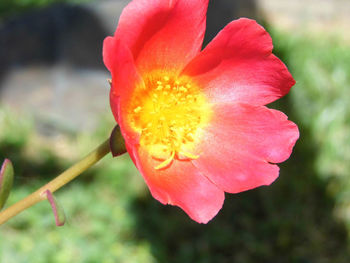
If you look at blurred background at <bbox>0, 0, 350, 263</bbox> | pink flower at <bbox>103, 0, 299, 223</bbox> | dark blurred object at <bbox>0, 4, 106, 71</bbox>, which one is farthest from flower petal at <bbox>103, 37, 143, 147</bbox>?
dark blurred object at <bbox>0, 4, 106, 71</bbox>

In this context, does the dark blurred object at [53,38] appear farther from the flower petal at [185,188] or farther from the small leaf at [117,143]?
the small leaf at [117,143]

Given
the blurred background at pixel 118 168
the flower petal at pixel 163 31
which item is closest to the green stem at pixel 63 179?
the flower petal at pixel 163 31

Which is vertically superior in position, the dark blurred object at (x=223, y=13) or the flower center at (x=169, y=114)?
the flower center at (x=169, y=114)

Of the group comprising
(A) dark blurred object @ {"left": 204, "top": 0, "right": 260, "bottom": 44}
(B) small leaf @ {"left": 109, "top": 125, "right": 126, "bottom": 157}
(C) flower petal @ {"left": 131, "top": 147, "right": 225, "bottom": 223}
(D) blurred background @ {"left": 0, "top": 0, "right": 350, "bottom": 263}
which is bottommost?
(D) blurred background @ {"left": 0, "top": 0, "right": 350, "bottom": 263}

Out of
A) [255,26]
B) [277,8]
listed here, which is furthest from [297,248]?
[277,8]

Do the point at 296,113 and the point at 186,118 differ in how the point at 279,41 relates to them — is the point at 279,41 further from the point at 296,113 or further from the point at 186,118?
the point at 186,118

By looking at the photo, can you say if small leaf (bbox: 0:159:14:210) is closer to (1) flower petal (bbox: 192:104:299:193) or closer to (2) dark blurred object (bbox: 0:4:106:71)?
(1) flower petal (bbox: 192:104:299:193)

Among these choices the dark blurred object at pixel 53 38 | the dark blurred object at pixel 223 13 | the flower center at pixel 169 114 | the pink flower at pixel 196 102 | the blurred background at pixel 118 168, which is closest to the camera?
the pink flower at pixel 196 102
